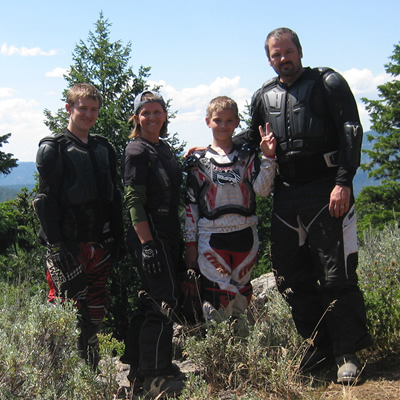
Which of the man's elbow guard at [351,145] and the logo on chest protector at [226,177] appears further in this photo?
the logo on chest protector at [226,177]

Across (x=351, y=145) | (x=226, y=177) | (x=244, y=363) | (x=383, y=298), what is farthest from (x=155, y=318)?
(x=383, y=298)

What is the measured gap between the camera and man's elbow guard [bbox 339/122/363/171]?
3492 mm

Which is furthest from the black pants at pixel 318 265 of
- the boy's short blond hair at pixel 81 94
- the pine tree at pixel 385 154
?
the pine tree at pixel 385 154

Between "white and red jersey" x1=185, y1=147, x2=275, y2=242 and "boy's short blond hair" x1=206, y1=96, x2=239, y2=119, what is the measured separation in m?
0.31

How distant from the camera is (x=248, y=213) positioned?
3881 mm

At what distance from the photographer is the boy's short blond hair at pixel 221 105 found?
155 inches

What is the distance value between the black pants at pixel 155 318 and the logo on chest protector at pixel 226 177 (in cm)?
55

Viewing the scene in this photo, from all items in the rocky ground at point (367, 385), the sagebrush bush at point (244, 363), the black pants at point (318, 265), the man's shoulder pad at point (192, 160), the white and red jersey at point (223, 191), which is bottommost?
the rocky ground at point (367, 385)

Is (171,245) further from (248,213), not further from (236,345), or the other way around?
(236,345)

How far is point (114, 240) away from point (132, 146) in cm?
81

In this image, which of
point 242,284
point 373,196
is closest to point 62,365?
point 242,284

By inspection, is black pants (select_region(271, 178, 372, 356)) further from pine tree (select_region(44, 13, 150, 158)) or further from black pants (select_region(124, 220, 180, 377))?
pine tree (select_region(44, 13, 150, 158))

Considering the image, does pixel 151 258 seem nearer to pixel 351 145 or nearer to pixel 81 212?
pixel 81 212

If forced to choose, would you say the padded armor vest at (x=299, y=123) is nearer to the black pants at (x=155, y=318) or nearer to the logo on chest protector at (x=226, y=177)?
the logo on chest protector at (x=226, y=177)
